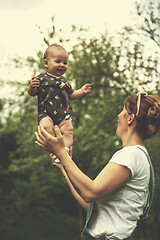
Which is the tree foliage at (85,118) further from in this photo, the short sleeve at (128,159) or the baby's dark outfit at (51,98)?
the short sleeve at (128,159)

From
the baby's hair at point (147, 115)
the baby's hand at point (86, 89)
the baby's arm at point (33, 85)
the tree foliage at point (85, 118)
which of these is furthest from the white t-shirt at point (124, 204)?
the tree foliage at point (85, 118)

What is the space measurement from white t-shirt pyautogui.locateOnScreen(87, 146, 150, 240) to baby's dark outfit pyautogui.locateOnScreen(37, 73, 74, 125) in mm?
655

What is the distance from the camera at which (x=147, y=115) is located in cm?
234

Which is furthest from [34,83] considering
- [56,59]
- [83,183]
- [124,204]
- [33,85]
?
[124,204]

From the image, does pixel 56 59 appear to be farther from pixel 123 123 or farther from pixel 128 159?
pixel 128 159

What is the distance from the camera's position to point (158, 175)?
6.72m

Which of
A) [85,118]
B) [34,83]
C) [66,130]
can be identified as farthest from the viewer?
[85,118]

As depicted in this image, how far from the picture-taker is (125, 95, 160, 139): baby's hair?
2322 mm

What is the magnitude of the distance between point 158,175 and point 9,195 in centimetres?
1203

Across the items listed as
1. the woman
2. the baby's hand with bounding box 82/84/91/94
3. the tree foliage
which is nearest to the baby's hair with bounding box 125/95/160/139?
the woman

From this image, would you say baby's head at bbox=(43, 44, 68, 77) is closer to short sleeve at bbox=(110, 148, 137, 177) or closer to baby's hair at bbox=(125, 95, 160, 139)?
baby's hair at bbox=(125, 95, 160, 139)

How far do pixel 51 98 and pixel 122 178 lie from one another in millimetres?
917

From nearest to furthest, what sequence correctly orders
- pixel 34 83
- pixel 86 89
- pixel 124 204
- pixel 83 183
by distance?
pixel 83 183 < pixel 124 204 < pixel 34 83 < pixel 86 89

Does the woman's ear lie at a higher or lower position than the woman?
higher
